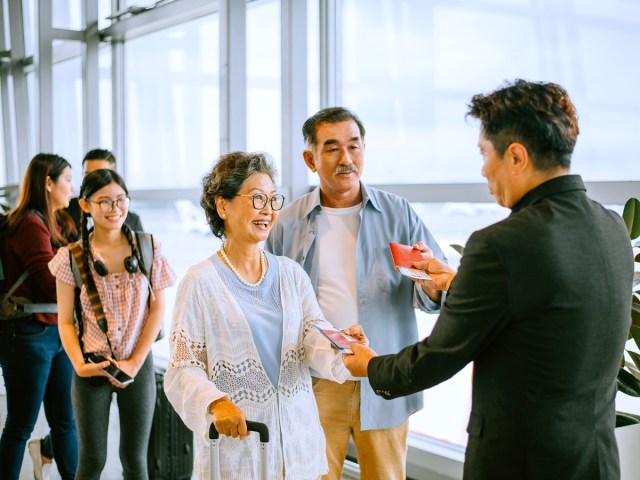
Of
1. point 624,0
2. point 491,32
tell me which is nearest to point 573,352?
point 624,0

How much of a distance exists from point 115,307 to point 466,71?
212cm

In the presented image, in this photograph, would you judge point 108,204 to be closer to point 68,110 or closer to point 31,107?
point 68,110

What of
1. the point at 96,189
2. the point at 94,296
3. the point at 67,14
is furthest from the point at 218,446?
the point at 67,14

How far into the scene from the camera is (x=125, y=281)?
118 inches

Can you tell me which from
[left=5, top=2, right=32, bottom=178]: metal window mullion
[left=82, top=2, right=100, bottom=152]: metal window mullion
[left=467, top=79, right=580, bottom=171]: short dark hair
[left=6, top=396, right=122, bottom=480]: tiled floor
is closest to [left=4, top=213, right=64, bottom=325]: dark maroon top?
[left=6, top=396, right=122, bottom=480]: tiled floor

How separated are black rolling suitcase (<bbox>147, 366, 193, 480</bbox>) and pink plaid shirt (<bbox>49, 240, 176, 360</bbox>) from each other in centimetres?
106

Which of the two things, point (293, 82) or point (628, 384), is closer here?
point (628, 384)

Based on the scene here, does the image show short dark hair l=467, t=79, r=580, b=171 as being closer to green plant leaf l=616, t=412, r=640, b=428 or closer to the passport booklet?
the passport booklet

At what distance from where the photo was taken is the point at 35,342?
341 centimetres

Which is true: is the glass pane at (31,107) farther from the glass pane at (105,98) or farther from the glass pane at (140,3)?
the glass pane at (140,3)

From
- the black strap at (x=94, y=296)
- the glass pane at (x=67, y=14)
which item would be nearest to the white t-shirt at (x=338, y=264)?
the black strap at (x=94, y=296)

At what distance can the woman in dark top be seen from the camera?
11.1ft

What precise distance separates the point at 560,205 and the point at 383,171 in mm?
2550

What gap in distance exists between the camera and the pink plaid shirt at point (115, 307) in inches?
116
